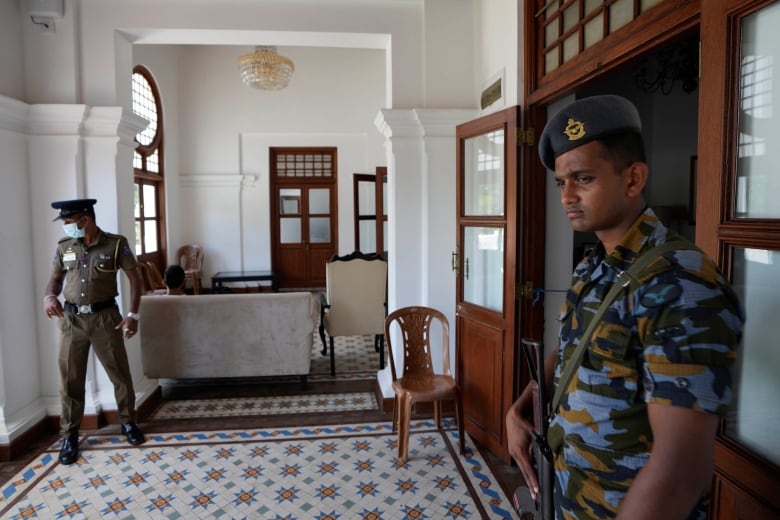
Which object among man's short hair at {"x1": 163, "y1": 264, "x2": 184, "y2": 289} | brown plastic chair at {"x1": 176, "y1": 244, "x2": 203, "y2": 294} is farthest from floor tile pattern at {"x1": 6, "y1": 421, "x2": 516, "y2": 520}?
brown plastic chair at {"x1": 176, "y1": 244, "x2": 203, "y2": 294}

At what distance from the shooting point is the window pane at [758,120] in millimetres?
1201

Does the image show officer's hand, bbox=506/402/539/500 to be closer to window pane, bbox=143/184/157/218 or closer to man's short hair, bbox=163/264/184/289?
man's short hair, bbox=163/264/184/289

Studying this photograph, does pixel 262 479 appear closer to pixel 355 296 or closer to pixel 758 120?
pixel 355 296

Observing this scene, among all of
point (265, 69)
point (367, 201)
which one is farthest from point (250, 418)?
point (367, 201)

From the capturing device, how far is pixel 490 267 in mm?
3035

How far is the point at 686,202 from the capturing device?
4.07 m

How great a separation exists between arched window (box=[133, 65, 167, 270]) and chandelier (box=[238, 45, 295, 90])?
149cm

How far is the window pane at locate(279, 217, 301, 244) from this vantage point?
8945mm

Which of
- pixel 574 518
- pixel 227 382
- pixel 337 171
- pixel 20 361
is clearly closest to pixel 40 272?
pixel 20 361

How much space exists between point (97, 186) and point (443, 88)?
251cm

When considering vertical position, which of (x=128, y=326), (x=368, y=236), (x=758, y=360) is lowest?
(x=128, y=326)

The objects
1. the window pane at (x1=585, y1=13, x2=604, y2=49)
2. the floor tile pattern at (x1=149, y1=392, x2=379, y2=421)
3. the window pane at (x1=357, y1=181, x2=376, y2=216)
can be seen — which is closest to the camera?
the window pane at (x1=585, y1=13, x2=604, y2=49)

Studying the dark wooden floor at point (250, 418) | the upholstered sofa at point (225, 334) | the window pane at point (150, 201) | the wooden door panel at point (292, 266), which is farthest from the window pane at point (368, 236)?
the upholstered sofa at point (225, 334)

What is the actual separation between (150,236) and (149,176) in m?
0.90
